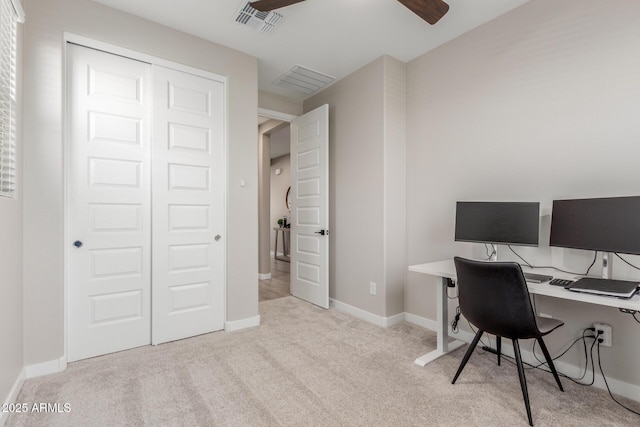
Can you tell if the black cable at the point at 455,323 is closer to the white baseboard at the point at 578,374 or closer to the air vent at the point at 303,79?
the white baseboard at the point at 578,374

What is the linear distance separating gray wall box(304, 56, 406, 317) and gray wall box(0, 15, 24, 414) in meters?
2.78

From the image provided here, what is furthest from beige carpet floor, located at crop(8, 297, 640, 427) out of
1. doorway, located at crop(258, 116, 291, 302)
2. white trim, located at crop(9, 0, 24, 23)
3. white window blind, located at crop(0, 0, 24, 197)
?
white trim, located at crop(9, 0, 24, 23)

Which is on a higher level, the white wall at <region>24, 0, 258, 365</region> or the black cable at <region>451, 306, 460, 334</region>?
the white wall at <region>24, 0, 258, 365</region>

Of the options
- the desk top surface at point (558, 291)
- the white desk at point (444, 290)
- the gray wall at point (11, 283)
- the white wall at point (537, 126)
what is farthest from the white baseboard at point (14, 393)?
the white wall at point (537, 126)

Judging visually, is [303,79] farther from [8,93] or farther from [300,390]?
[300,390]

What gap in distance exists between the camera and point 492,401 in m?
→ 1.85

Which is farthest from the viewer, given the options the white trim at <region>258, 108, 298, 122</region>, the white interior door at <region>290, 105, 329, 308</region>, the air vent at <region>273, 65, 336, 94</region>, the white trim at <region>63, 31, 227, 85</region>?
the white trim at <region>258, 108, 298, 122</region>

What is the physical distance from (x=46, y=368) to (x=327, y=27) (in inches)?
134

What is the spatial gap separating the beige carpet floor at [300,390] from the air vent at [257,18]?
2752 mm

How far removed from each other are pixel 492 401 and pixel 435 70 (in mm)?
2815

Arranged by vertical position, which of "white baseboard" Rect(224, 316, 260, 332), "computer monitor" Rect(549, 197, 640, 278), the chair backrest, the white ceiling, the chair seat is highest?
the white ceiling

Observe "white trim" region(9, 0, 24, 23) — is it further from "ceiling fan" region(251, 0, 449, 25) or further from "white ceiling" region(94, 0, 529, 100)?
"ceiling fan" region(251, 0, 449, 25)

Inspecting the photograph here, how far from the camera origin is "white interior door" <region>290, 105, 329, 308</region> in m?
3.64

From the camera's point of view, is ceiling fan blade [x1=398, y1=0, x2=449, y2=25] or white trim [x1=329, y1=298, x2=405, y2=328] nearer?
ceiling fan blade [x1=398, y1=0, x2=449, y2=25]
